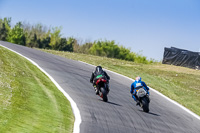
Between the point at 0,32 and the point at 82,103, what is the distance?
340ft

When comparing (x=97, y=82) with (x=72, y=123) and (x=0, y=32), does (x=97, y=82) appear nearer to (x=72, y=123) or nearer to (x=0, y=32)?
(x=72, y=123)

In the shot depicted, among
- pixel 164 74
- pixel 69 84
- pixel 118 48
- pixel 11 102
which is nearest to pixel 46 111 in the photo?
pixel 11 102

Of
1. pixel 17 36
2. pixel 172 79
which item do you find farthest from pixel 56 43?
pixel 172 79

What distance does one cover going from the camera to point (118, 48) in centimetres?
13338

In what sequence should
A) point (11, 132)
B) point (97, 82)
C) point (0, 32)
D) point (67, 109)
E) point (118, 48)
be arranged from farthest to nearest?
1. point (118, 48)
2. point (0, 32)
3. point (97, 82)
4. point (67, 109)
5. point (11, 132)

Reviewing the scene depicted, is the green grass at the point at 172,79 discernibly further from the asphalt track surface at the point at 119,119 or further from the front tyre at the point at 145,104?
the front tyre at the point at 145,104

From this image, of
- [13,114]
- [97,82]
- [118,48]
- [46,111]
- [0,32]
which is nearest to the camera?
[13,114]

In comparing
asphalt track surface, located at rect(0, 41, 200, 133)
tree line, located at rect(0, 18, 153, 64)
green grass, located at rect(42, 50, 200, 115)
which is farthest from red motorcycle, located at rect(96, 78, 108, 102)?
tree line, located at rect(0, 18, 153, 64)

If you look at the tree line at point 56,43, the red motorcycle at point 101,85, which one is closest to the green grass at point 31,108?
the red motorcycle at point 101,85

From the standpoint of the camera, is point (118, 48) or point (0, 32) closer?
point (0, 32)

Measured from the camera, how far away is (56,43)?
11638 centimetres

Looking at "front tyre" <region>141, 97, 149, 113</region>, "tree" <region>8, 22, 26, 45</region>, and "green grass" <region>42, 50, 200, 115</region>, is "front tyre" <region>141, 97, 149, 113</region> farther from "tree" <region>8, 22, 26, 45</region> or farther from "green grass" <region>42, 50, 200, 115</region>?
"tree" <region>8, 22, 26, 45</region>

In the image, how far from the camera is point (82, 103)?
12.4 metres

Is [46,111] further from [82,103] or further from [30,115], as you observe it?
[82,103]
